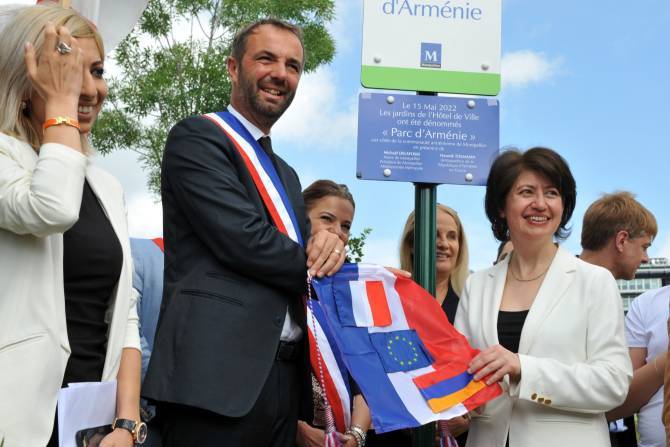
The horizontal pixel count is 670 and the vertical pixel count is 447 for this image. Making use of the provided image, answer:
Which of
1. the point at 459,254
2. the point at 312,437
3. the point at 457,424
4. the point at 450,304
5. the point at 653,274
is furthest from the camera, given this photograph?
the point at 653,274

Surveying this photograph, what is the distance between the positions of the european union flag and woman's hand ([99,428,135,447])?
3.73 feet

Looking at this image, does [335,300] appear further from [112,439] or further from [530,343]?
[112,439]

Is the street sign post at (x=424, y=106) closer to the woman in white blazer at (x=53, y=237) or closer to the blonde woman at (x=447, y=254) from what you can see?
the blonde woman at (x=447, y=254)

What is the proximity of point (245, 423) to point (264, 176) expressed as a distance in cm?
97

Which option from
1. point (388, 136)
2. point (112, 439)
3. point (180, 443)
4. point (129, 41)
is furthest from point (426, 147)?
point (129, 41)

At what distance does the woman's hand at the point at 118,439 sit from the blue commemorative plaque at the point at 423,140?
2393mm

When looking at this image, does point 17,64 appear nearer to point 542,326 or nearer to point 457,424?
point 542,326

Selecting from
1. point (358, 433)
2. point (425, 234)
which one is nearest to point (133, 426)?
point (358, 433)

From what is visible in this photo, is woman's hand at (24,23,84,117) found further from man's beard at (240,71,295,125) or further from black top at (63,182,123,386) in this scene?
man's beard at (240,71,295,125)

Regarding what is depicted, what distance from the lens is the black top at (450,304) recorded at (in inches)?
191

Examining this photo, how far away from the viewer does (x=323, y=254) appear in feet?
10.1

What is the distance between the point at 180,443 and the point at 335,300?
810 mm

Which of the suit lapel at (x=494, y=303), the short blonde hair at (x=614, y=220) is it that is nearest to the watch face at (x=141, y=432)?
the suit lapel at (x=494, y=303)

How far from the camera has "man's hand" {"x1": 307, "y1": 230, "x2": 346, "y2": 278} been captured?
10.1 ft
